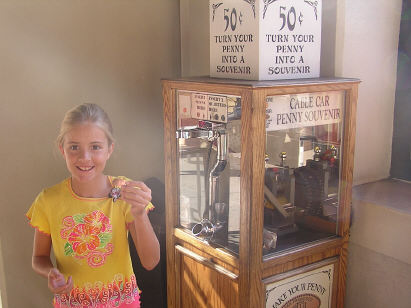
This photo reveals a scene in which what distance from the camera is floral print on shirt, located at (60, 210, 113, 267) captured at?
1534 mm

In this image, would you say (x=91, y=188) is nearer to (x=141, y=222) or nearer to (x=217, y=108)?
(x=141, y=222)

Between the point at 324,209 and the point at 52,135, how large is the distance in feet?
3.87

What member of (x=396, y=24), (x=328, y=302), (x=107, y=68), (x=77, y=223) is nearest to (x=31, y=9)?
(x=107, y=68)

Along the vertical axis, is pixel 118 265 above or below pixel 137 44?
below

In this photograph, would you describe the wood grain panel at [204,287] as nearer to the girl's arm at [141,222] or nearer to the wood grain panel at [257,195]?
the wood grain panel at [257,195]

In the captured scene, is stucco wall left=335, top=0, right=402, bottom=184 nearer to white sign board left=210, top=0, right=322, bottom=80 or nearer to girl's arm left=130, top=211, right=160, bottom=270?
white sign board left=210, top=0, right=322, bottom=80

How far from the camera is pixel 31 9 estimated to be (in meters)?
1.91

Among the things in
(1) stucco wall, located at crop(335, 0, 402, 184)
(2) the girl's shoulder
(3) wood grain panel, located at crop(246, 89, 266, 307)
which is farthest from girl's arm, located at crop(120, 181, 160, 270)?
(1) stucco wall, located at crop(335, 0, 402, 184)

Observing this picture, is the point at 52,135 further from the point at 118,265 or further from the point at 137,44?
the point at 118,265

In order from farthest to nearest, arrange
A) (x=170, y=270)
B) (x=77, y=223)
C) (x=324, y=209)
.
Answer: (x=170, y=270) < (x=324, y=209) < (x=77, y=223)

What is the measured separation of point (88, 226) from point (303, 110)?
840 millimetres

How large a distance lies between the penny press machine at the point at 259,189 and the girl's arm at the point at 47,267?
1.76 feet

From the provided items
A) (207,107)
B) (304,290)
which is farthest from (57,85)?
(304,290)

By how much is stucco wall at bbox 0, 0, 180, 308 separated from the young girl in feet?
1.58
